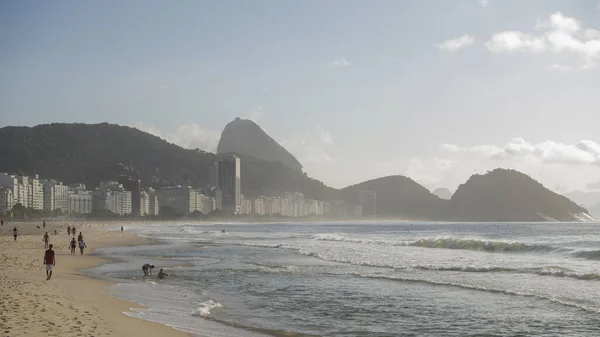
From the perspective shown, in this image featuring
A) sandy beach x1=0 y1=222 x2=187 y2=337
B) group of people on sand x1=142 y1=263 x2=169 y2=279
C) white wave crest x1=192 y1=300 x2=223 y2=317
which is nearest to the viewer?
sandy beach x1=0 y1=222 x2=187 y2=337

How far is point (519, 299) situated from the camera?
20125mm

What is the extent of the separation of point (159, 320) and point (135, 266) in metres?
19.5

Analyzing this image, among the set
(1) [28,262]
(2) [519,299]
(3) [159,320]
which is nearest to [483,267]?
(2) [519,299]

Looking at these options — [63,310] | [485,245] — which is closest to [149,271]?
[63,310]

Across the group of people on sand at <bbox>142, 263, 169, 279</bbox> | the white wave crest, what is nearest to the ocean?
the white wave crest

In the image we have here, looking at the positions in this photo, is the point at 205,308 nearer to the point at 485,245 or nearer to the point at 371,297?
the point at 371,297

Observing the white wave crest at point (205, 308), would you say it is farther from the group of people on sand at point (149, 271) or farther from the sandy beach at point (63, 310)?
the group of people on sand at point (149, 271)

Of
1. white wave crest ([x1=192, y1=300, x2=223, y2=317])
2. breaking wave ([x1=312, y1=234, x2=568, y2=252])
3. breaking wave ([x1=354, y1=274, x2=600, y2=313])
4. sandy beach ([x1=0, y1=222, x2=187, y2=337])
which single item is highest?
sandy beach ([x1=0, y1=222, x2=187, y2=337])

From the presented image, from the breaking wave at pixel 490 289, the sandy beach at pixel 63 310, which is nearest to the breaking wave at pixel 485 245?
the breaking wave at pixel 490 289

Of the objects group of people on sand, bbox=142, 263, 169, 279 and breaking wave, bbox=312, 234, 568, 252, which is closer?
group of people on sand, bbox=142, 263, 169, 279

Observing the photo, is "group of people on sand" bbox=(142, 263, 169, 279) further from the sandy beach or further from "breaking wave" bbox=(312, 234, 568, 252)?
"breaking wave" bbox=(312, 234, 568, 252)

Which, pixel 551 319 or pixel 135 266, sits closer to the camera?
pixel 551 319

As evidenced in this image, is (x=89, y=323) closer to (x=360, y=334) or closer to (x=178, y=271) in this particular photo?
(x=360, y=334)

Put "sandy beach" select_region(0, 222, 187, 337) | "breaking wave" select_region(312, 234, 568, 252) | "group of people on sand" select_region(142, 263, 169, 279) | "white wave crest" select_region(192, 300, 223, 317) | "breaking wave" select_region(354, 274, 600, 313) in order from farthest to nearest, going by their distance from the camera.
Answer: "breaking wave" select_region(312, 234, 568, 252), "group of people on sand" select_region(142, 263, 169, 279), "breaking wave" select_region(354, 274, 600, 313), "white wave crest" select_region(192, 300, 223, 317), "sandy beach" select_region(0, 222, 187, 337)
